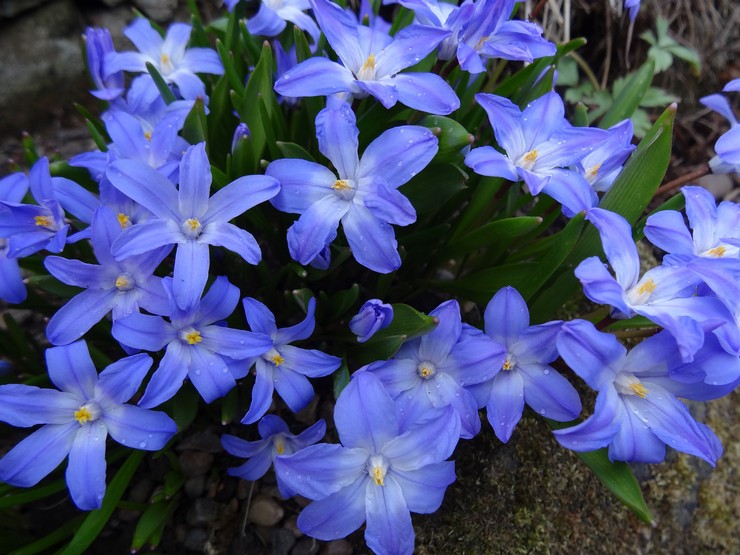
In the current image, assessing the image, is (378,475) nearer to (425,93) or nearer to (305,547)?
(305,547)

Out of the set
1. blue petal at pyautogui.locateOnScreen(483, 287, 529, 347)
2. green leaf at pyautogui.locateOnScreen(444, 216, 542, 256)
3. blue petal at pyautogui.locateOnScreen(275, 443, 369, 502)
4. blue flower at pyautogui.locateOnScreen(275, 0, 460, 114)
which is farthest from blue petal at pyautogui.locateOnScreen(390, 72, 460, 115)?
blue petal at pyautogui.locateOnScreen(275, 443, 369, 502)

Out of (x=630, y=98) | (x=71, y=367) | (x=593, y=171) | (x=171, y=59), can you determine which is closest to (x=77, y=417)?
(x=71, y=367)

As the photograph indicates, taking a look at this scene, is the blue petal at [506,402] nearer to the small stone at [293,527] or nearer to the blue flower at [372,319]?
the blue flower at [372,319]

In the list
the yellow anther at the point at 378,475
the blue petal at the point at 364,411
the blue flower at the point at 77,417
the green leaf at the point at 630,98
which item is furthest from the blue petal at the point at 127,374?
the green leaf at the point at 630,98

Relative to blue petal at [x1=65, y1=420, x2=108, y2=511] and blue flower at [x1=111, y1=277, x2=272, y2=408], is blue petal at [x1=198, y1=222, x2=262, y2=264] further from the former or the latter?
blue petal at [x1=65, y1=420, x2=108, y2=511]

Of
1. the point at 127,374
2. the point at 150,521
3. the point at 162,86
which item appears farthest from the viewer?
the point at 162,86

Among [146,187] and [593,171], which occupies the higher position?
[146,187]
